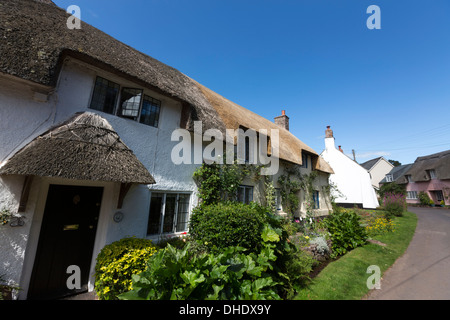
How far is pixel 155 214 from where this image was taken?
5.73 meters

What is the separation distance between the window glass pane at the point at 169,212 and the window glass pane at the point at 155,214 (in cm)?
22

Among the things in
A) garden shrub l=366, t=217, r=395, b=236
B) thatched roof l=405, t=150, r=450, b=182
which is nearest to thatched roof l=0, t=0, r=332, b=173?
garden shrub l=366, t=217, r=395, b=236

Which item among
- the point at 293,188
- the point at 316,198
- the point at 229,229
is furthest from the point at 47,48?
the point at 316,198

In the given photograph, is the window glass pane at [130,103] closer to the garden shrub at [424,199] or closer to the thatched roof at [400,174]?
the garden shrub at [424,199]

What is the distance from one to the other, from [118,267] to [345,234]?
8670 millimetres

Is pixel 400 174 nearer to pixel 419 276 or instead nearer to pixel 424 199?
pixel 424 199

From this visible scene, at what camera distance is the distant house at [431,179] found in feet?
87.0

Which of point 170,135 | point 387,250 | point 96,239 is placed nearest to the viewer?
point 96,239

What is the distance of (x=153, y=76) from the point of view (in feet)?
19.9
